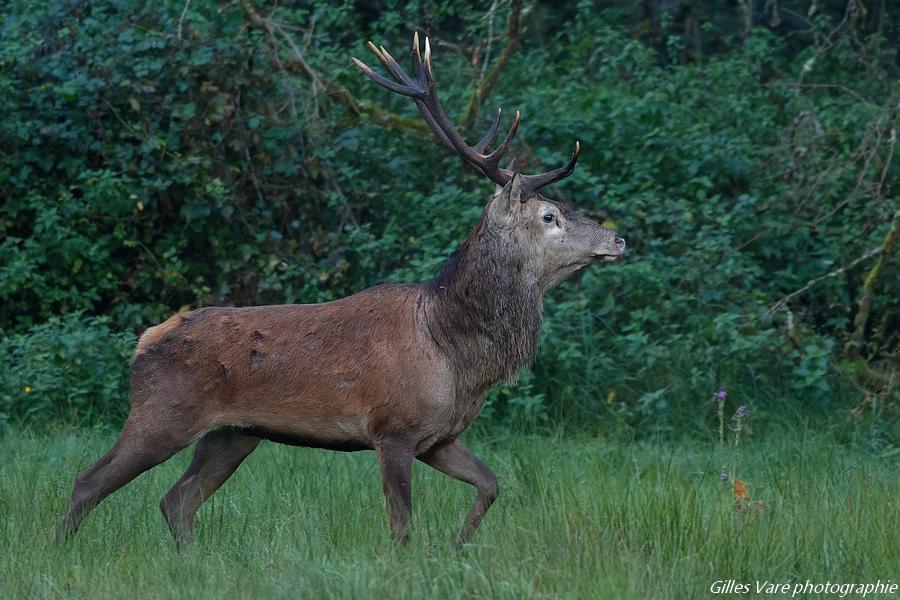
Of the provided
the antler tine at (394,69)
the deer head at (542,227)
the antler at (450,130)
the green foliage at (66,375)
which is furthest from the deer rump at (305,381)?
the green foliage at (66,375)

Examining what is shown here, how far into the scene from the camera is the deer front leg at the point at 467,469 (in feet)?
19.1

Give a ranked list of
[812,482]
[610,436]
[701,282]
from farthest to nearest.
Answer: [701,282] → [610,436] → [812,482]

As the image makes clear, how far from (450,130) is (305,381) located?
1433 mm

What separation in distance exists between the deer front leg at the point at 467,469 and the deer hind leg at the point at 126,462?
3.44ft

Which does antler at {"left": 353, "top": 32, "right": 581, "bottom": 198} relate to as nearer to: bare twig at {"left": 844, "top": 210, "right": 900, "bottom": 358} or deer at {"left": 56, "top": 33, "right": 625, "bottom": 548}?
deer at {"left": 56, "top": 33, "right": 625, "bottom": 548}

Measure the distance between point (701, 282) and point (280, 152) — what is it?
3.17 m

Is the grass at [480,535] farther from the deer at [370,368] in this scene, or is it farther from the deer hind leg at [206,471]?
the deer at [370,368]

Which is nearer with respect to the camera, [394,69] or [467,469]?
[467,469]

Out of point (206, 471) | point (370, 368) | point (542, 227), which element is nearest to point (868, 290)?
point (542, 227)

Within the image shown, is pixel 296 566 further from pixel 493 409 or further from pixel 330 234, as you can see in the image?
pixel 330 234

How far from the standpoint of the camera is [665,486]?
17.9ft

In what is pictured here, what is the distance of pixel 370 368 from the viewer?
18.9ft

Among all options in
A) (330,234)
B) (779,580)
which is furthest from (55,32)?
(779,580)

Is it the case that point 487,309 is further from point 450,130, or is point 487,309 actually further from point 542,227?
point 450,130
